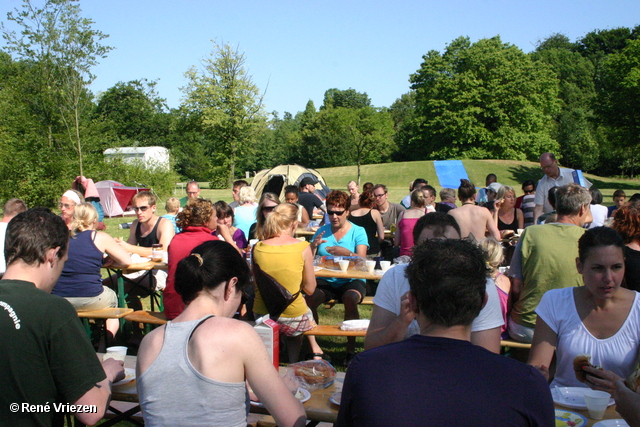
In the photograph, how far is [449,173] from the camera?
23609mm

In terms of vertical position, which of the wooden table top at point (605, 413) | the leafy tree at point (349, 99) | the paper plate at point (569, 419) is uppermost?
the leafy tree at point (349, 99)

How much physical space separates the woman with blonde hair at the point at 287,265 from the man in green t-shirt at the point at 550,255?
1.65 metres

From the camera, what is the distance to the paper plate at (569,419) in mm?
2135

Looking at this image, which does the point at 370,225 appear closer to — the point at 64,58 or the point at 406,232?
the point at 406,232

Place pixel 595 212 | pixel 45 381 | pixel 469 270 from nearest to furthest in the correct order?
pixel 469 270 < pixel 45 381 < pixel 595 212

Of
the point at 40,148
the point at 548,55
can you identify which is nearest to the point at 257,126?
the point at 40,148

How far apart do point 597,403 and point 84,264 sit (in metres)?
4.14

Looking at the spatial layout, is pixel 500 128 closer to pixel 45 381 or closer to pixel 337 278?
pixel 337 278

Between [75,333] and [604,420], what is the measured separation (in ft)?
7.06

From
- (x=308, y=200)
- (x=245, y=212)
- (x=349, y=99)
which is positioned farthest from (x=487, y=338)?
(x=349, y=99)

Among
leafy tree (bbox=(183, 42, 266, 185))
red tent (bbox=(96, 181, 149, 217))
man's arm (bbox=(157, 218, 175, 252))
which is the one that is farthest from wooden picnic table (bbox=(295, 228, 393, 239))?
leafy tree (bbox=(183, 42, 266, 185))

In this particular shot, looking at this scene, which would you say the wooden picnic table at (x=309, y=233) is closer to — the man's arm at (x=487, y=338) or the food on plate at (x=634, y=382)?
the man's arm at (x=487, y=338)

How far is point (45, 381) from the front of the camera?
1920 millimetres

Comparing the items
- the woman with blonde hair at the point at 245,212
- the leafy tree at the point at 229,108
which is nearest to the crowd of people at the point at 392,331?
the woman with blonde hair at the point at 245,212
